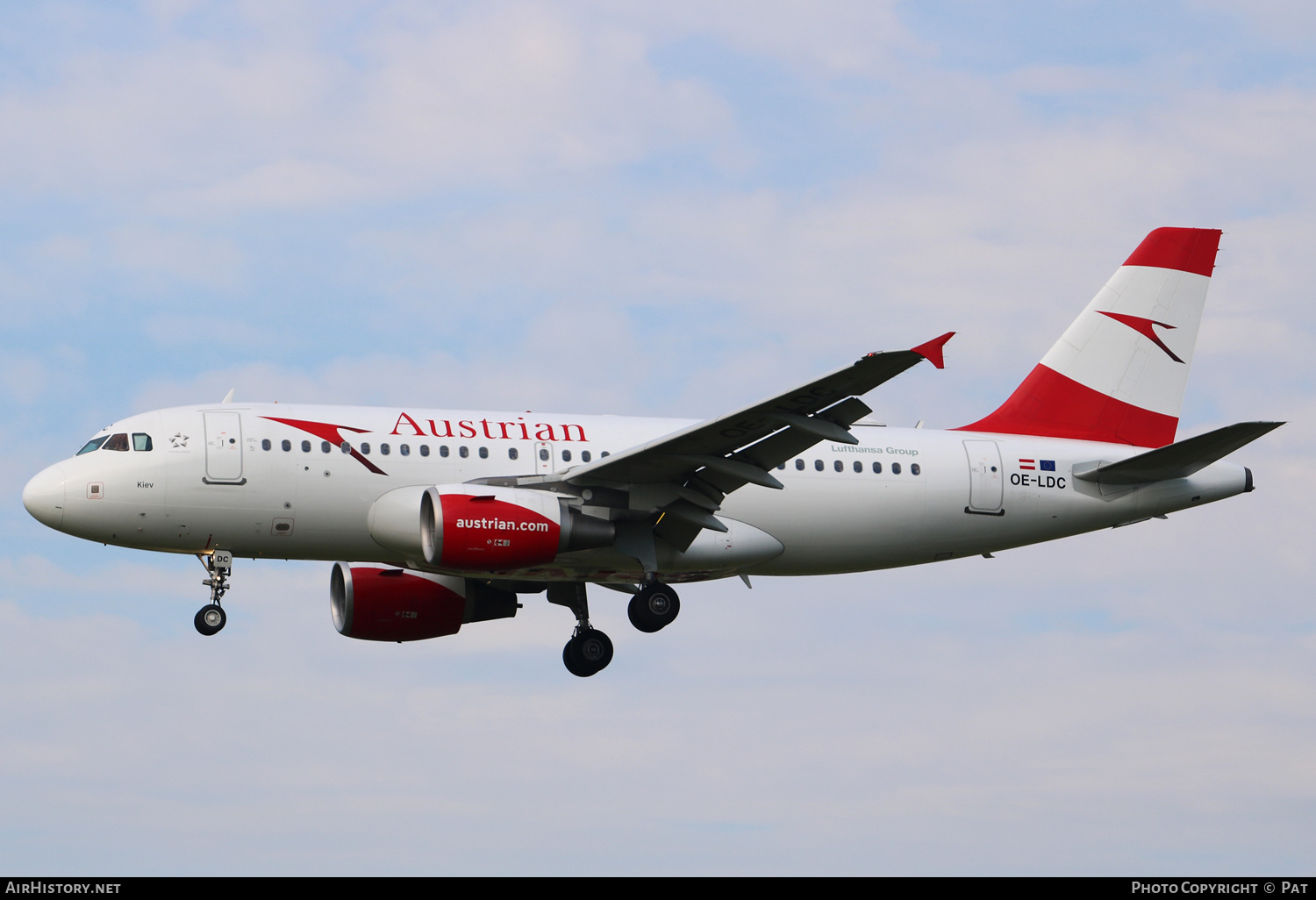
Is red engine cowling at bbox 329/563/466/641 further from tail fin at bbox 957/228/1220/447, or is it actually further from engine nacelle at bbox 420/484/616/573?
tail fin at bbox 957/228/1220/447

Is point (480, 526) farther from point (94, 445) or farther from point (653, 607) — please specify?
point (94, 445)

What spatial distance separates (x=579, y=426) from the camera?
101ft

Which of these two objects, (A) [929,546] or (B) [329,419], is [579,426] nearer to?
(B) [329,419]

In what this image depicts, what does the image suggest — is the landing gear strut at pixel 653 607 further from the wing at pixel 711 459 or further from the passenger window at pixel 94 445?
the passenger window at pixel 94 445

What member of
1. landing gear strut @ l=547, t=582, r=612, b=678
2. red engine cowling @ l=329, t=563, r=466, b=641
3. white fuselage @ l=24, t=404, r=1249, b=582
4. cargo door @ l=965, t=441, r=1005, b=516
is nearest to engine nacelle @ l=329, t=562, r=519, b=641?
red engine cowling @ l=329, t=563, r=466, b=641

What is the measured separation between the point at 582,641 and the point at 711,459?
647 centimetres

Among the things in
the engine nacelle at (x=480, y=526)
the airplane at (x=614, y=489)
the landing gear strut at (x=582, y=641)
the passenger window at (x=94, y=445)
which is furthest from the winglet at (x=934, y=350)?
the passenger window at (x=94, y=445)

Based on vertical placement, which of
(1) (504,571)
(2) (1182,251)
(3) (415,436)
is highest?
(2) (1182,251)

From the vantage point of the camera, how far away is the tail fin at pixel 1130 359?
34.5 m

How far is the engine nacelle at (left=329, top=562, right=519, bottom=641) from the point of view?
1300 inches

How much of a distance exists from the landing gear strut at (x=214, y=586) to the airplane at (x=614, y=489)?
0.05m

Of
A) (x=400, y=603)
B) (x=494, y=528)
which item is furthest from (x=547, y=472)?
(x=400, y=603)

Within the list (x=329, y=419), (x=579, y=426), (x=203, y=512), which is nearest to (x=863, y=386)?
(x=579, y=426)

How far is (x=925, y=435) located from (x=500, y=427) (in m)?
8.64
